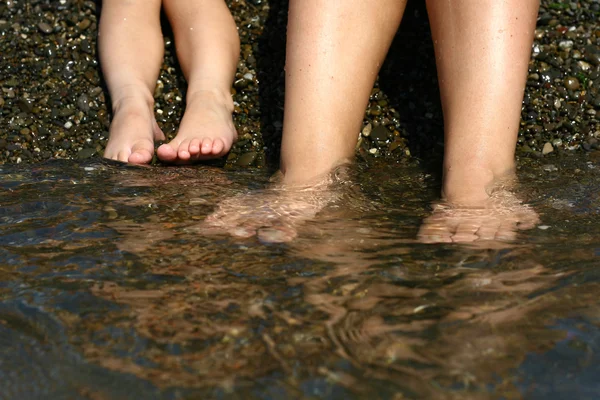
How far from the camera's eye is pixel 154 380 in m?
1.64

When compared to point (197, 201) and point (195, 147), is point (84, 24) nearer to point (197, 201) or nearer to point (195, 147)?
point (195, 147)

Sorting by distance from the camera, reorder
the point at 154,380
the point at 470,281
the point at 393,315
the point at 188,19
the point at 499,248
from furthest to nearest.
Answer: the point at 188,19 → the point at 499,248 → the point at 470,281 → the point at 393,315 → the point at 154,380

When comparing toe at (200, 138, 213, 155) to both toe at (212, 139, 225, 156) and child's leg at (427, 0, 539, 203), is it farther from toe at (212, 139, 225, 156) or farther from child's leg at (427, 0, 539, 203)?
child's leg at (427, 0, 539, 203)

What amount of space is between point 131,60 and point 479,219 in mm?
1884

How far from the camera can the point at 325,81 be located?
2.72 meters

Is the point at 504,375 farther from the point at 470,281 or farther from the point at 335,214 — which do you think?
the point at 335,214

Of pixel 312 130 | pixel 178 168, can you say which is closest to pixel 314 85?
A: pixel 312 130

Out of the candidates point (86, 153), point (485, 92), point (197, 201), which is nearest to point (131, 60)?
point (86, 153)

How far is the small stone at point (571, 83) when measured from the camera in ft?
11.3

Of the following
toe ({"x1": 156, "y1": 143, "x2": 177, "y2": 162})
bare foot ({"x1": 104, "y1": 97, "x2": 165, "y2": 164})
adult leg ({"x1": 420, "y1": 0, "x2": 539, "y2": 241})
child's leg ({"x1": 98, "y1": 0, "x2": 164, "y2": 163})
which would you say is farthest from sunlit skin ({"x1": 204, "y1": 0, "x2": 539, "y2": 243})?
child's leg ({"x1": 98, "y1": 0, "x2": 164, "y2": 163})

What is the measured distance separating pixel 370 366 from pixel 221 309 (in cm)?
44

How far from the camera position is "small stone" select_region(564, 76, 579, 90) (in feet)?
11.3

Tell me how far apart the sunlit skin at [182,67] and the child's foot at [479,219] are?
1.04 metres

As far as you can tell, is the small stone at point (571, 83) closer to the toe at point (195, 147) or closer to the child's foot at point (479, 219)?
the child's foot at point (479, 219)
